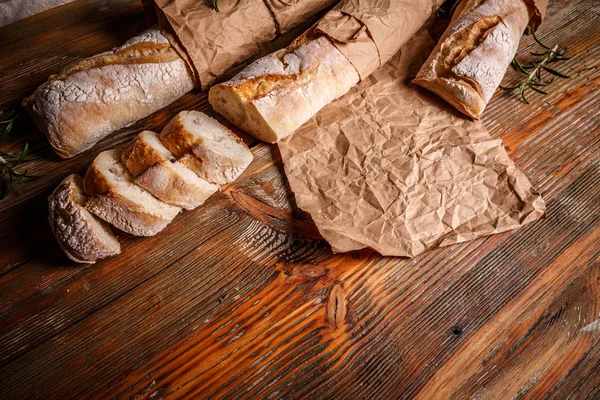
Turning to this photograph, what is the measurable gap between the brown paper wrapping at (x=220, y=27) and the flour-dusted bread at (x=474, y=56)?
61 centimetres

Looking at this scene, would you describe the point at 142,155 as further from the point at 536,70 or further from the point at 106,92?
the point at 536,70

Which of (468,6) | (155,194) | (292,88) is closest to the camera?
(155,194)

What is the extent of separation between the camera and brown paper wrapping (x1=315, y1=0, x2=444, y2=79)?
1627 millimetres

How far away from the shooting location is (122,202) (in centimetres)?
125

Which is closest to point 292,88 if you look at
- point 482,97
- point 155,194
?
point 155,194

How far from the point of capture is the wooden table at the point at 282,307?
1.19 m

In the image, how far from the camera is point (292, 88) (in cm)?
152

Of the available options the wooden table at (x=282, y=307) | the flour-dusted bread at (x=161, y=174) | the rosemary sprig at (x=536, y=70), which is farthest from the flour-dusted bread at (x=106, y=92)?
the rosemary sprig at (x=536, y=70)

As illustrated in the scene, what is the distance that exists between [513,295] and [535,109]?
847 mm

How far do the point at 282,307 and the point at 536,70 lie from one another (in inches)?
56.7

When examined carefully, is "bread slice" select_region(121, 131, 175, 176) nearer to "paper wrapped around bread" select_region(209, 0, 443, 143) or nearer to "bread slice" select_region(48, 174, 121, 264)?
"bread slice" select_region(48, 174, 121, 264)

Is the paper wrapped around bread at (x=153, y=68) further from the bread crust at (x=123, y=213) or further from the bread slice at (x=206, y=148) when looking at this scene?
the bread crust at (x=123, y=213)

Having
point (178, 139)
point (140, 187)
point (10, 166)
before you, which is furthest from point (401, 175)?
point (10, 166)

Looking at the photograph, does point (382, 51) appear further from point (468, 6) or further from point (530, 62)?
point (530, 62)
